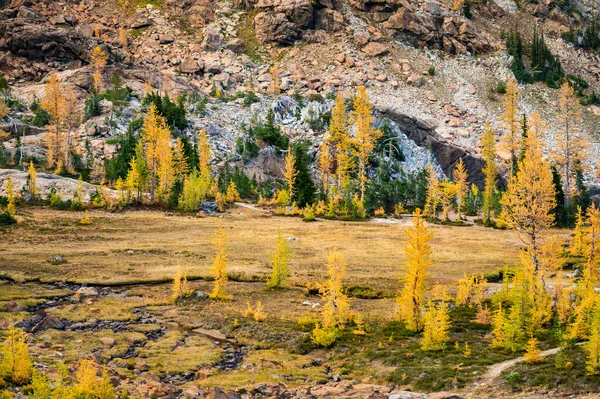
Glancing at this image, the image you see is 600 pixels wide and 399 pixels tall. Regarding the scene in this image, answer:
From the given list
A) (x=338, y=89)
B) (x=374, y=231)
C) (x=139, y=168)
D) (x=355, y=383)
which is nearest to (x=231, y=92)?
(x=338, y=89)

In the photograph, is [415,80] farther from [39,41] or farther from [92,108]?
[39,41]

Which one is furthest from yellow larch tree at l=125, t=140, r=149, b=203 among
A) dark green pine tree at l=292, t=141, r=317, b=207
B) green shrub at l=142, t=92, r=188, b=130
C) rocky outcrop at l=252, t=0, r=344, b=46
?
rocky outcrop at l=252, t=0, r=344, b=46

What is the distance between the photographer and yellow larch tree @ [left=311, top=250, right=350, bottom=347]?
975 inches

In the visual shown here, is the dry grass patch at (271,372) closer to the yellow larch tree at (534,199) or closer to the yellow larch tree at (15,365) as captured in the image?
the yellow larch tree at (15,365)

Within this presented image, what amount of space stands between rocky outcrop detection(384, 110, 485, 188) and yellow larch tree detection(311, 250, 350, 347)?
85.8 meters

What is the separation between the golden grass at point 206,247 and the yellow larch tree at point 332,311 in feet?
31.5

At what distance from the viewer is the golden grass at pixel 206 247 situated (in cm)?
3859

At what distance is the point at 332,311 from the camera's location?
2598 cm

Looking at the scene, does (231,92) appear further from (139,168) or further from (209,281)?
(209,281)

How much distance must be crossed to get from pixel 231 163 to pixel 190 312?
7037 cm

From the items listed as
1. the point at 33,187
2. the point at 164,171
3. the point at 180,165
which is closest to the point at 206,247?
the point at 164,171

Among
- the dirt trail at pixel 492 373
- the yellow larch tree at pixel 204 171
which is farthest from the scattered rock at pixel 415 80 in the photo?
the dirt trail at pixel 492 373

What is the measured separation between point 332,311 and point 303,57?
120329 mm

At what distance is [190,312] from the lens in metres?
30.1
